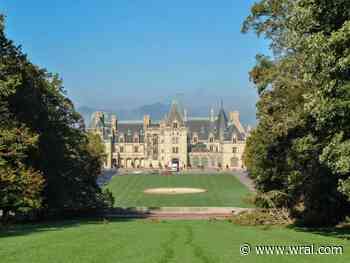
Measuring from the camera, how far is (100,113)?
138m

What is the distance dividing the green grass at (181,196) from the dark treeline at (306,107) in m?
16.2

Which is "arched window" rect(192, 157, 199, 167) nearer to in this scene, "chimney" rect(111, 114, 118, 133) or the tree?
"chimney" rect(111, 114, 118, 133)

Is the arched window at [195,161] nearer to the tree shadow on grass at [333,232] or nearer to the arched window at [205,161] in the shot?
the arched window at [205,161]

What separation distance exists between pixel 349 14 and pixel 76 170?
27880mm

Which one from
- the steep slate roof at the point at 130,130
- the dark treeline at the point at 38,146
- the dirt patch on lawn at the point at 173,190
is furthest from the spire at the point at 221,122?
the dark treeline at the point at 38,146

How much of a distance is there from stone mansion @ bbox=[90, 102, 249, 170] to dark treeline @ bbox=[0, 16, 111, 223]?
7914cm

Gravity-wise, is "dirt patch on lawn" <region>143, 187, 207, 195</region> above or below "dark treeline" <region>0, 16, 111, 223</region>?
below

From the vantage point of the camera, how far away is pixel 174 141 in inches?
5002

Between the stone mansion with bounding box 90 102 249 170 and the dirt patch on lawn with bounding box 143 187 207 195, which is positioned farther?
the stone mansion with bounding box 90 102 249 170

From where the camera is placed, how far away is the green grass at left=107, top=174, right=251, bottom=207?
5675 centimetres

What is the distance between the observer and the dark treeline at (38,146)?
26766 millimetres

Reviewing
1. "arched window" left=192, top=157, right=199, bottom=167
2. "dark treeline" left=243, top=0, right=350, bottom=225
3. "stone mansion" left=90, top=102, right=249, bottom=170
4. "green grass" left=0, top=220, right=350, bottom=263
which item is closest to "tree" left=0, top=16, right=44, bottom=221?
"green grass" left=0, top=220, right=350, bottom=263

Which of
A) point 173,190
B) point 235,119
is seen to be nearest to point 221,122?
point 235,119

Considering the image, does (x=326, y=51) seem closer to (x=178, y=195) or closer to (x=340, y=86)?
(x=340, y=86)
